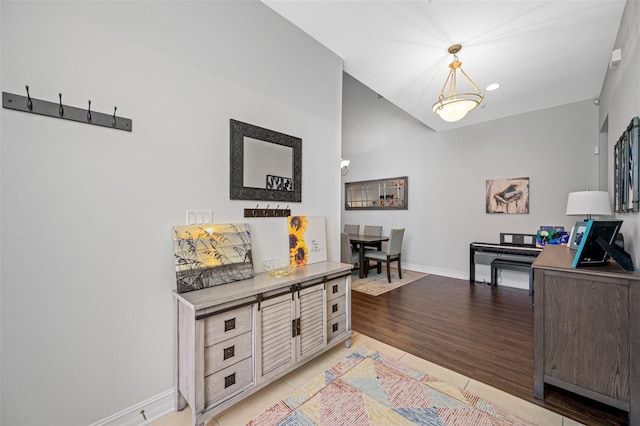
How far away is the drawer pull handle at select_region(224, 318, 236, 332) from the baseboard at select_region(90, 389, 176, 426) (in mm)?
616

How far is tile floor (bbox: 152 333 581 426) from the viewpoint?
1611 mm

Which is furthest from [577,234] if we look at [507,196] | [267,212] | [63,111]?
[63,111]

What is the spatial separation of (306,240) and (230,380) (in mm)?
1259

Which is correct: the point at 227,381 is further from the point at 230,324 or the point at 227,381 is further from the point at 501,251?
the point at 501,251

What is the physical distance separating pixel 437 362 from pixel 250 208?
2062mm

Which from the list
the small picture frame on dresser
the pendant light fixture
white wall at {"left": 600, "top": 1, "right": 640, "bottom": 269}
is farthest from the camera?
the pendant light fixture

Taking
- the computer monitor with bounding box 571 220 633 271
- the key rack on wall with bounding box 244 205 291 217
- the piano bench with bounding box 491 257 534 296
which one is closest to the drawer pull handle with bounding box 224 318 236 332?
the key rack on wall with bounding box 244 205 291 217

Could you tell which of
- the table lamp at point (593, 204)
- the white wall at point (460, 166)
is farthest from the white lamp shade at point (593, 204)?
the white wall at point (460, 166)

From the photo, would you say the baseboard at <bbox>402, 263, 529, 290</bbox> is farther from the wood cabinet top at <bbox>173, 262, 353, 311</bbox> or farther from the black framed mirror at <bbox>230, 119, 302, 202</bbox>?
the black framed mirror at <bbox>230, 119, 302, 202</bbox>

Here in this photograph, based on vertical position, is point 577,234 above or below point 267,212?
below

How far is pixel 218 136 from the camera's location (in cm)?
194

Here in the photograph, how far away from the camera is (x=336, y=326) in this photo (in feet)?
7.67

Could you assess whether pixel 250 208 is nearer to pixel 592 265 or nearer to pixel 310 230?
pixel 310 230

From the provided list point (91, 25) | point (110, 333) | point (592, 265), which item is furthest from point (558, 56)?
point (110, 333)
